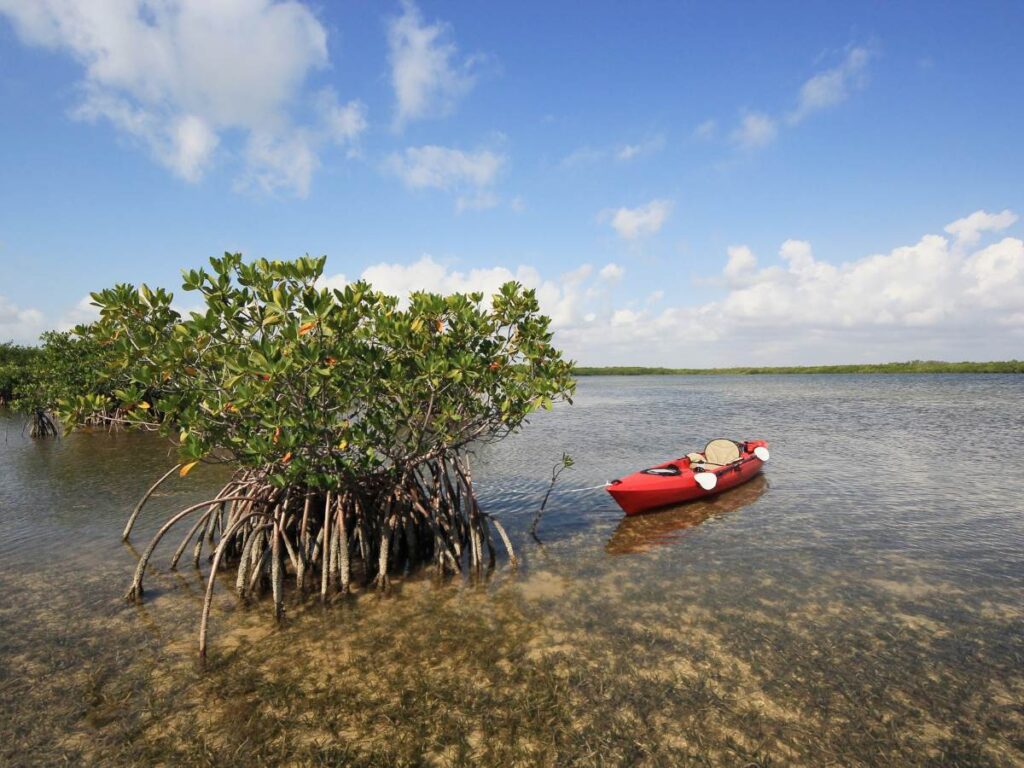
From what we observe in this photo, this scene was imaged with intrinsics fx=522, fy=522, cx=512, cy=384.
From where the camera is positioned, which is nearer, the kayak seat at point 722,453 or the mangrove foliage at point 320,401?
the mangrove foliage at point 320,401

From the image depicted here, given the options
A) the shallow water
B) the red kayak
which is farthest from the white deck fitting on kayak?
the shallow water

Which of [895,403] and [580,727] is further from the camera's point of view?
[895,403]

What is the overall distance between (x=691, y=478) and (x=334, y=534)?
10.5 m

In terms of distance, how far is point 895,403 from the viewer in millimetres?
47688

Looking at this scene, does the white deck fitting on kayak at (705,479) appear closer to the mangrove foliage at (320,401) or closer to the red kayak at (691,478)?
the red kayak at (691,478)

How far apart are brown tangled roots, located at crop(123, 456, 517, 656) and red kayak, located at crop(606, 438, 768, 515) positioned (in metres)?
4.81

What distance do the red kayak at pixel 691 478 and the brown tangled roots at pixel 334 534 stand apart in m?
4.81

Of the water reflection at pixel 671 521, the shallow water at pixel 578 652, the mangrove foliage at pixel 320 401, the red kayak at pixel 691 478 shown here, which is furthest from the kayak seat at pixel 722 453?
the mangrove foliage at pixel 320 401

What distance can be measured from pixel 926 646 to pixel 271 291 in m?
11.3

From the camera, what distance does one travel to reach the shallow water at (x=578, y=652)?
5883 mm

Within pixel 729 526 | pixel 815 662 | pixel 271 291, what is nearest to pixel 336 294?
pixel 271 291

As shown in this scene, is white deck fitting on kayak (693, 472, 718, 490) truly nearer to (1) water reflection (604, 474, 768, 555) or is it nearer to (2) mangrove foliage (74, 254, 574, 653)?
(1) water reflection (604, 474, 768, 555)

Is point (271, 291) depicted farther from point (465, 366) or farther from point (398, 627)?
point (398, 627)

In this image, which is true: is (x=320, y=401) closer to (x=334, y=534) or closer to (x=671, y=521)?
(x=334, y=534)
